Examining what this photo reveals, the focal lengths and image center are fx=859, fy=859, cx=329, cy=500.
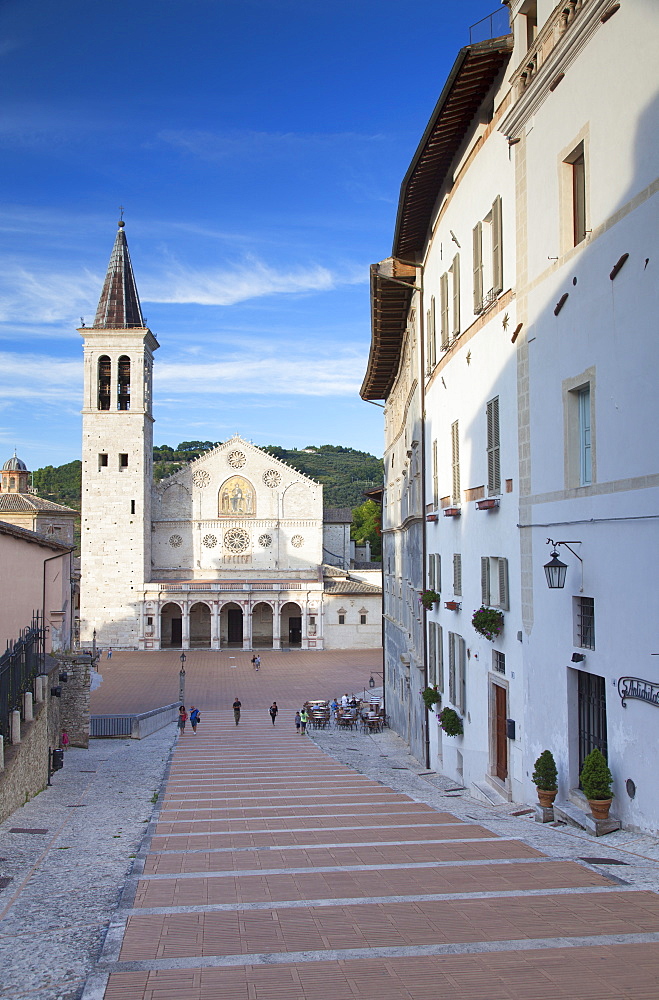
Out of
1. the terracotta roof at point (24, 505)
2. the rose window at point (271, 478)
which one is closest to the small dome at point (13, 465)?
the terracotta roof at point (24, 505)

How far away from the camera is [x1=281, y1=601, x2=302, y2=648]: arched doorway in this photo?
209ft

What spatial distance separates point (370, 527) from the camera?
9631cm

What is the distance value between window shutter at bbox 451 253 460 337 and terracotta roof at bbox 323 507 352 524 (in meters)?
57.5

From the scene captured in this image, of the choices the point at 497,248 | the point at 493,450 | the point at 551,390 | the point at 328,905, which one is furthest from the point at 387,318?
the point at 328,905

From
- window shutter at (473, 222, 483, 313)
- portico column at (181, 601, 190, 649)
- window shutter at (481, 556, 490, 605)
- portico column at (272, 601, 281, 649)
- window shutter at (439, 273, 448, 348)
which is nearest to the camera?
window shutter at (481, 556, 490, 605)

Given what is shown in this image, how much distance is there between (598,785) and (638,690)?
1.15 m

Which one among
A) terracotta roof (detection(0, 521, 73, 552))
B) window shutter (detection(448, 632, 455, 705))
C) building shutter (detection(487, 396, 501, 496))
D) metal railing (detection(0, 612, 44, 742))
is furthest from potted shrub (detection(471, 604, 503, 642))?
terracotta roof (detection(0, 521, 73, 552))

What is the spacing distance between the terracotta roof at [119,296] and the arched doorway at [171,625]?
2079 cm

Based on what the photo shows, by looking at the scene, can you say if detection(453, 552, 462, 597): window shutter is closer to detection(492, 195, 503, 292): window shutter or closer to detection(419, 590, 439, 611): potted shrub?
detection(419, 590, 439, 611): potted shrub

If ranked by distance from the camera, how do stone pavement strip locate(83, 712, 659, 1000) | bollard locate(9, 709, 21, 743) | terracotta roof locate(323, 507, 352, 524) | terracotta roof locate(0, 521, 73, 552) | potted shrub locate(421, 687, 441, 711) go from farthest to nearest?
terracotta roof locate(323, 507, 352, 524)
terracotta roof locate(0, 521, 73, 552)
potted shrub locate(421, 687, 441, 711)
bollard locate(9, 709, 21, 743)
stone pavement strip locate(83, 712, 659, 1000)

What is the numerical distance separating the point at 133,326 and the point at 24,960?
5903 centimetres

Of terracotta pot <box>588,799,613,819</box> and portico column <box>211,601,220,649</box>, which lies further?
portico column <box>211,601,220,649</box>

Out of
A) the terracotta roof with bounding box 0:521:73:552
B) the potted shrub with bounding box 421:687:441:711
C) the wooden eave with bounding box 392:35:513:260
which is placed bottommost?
the potted shrub with bounding box 421:687:441:711

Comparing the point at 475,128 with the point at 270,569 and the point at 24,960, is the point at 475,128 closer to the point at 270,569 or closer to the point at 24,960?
the point at 24,960
